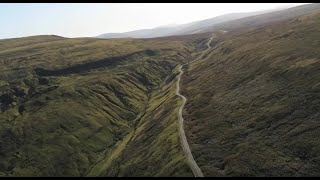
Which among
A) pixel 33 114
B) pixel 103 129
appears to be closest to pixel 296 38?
pixel 103 129

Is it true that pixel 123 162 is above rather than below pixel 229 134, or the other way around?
below

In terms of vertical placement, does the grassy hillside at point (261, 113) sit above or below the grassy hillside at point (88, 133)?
above

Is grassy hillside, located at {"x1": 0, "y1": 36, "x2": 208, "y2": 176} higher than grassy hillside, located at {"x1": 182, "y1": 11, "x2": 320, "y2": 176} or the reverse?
the reverse

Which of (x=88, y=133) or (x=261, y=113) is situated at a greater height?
(x=261, y=113)

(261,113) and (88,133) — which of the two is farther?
(88,133)

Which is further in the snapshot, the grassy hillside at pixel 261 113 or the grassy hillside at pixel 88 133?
the grassy hillside at pixel 88 133

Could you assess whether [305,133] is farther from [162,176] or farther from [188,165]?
[162,176]

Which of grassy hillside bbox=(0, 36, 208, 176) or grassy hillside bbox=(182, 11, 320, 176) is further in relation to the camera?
grassy hillside bbox=(0, 36, 208, 176)

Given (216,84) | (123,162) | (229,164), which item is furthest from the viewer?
(216,84)
